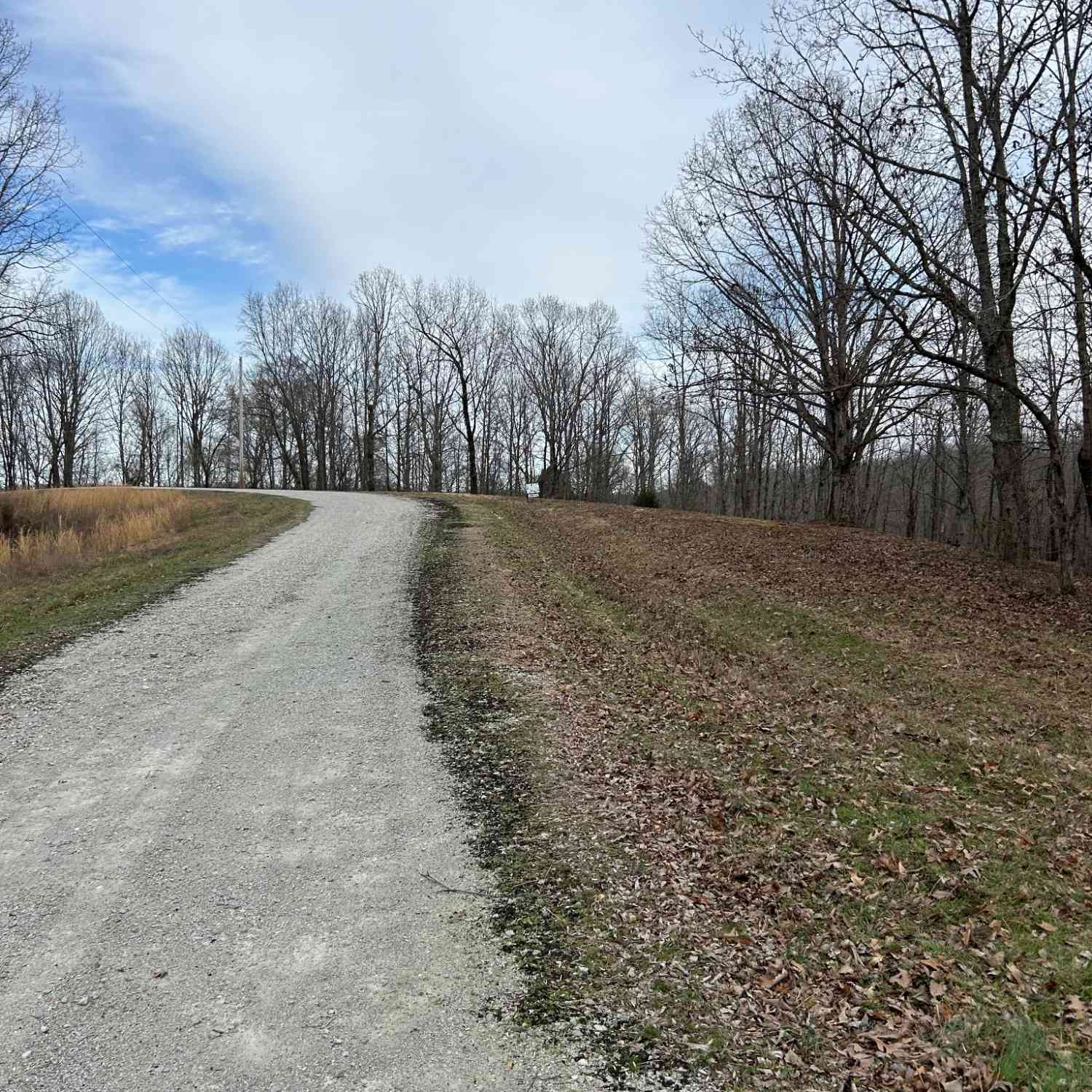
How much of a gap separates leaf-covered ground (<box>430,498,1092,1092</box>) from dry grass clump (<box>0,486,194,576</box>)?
7537 millimetres

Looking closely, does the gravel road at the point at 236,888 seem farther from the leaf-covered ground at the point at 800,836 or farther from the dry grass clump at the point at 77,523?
the dry grass clump at the point at 77,523

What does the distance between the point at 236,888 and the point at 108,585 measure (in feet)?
25.5

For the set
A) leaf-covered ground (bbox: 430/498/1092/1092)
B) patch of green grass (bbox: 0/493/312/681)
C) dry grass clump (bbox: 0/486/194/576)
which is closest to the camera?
leaf-covered ground (bbox: 430/498/1092/1092)

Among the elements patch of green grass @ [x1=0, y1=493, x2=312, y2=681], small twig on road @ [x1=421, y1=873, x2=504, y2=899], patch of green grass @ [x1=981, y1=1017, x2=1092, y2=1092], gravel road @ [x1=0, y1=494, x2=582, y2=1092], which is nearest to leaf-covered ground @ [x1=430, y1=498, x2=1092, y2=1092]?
patch of green grass @ [x1=981, y1=1017, x2=1092, y2=1092]

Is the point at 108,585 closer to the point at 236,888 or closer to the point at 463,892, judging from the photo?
the point at 236,888

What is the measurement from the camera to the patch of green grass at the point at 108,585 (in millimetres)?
7566

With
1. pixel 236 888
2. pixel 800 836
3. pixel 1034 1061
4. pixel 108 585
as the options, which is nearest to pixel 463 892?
pixel 236 888

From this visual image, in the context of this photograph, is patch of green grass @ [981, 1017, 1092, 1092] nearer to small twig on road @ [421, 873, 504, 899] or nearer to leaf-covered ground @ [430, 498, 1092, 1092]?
leaf-covered ground @ [430, 498, 1092, 1092]

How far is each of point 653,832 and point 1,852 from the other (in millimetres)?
3591

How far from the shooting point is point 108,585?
984 cm

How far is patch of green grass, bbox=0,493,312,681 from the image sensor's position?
757 centimetres

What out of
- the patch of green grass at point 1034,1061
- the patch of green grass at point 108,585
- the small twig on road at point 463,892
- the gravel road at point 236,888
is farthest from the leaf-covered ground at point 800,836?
the patch of green grass at point 108,585

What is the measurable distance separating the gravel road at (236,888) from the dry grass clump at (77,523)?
627 cm

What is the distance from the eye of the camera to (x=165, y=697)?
19.7 ft
